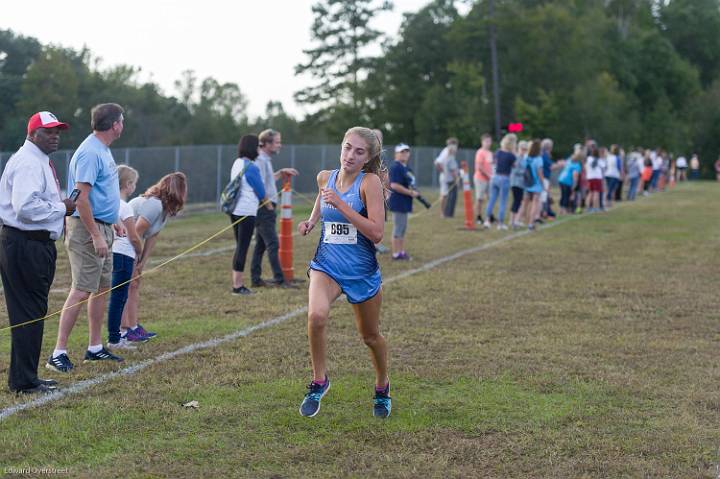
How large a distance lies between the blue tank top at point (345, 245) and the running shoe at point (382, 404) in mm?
778

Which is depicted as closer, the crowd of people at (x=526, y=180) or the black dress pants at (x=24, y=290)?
the black dress pants at (x=24, y=290)

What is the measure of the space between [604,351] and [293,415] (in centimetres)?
321

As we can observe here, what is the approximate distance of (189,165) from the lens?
29125 mm

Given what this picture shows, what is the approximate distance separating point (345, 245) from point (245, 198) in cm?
518

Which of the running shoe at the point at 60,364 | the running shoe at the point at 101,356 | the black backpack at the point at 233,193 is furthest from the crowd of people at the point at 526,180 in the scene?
the running shoe at the point at 60,364

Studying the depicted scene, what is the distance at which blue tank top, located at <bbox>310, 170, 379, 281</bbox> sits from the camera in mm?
5770

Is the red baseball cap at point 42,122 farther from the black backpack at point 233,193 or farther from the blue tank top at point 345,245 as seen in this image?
the black backpack at point 233,193

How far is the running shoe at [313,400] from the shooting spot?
5.84 m

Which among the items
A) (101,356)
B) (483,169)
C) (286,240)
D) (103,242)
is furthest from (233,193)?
(483,169)

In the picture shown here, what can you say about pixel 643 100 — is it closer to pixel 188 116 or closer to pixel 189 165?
pixel 188 116

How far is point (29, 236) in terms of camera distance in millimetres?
6195

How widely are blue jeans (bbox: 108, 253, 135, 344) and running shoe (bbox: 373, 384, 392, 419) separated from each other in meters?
2.79

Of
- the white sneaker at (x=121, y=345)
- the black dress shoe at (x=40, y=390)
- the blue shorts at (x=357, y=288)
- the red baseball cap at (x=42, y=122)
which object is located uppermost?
the red baseball cap at (x=42, y=122)

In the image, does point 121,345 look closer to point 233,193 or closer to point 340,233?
point 340,233
